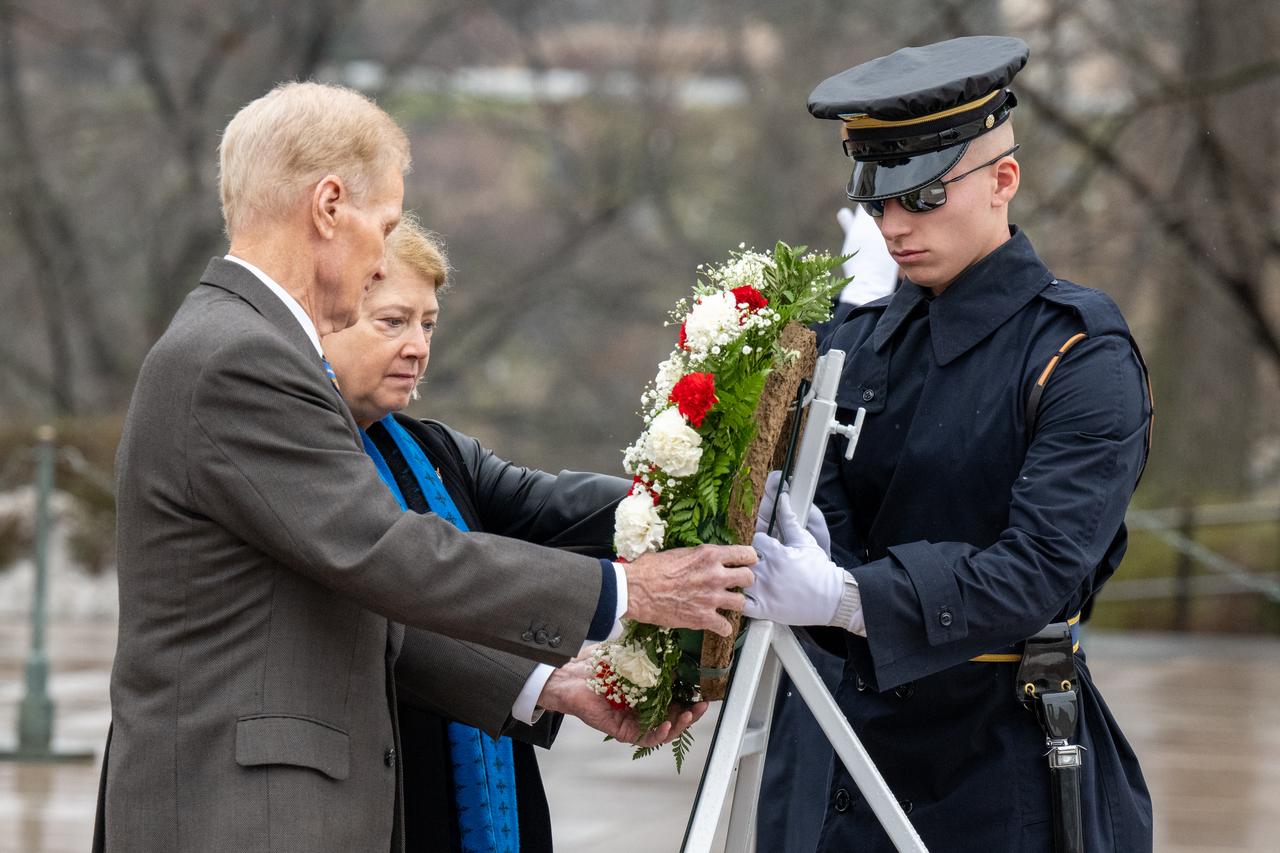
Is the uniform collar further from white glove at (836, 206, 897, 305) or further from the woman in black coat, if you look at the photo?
white glove at (836, 206, 897, 305)

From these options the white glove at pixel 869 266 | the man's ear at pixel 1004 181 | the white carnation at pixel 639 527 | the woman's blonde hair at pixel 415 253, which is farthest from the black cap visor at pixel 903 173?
the white glove at pixel 869 266

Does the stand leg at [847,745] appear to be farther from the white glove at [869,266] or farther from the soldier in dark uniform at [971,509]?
the white glove at [869,266]

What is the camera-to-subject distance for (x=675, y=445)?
2.76 meters

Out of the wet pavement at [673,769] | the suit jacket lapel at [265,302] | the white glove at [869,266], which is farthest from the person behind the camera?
the wet pavement at [673,769]

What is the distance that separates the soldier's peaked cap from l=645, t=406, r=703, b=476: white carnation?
1.78ft

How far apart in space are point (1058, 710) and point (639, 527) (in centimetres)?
78

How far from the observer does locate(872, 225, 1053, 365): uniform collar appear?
9.87 ft

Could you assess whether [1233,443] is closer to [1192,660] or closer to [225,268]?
[1192,660]

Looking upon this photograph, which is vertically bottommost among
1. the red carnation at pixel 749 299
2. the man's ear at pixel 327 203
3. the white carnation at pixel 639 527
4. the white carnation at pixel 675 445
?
the white carnation at pixel 639 527

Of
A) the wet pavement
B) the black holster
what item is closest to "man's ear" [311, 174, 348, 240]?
the black holster

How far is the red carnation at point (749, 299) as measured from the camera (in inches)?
112

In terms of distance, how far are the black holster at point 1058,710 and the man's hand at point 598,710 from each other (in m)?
0.57

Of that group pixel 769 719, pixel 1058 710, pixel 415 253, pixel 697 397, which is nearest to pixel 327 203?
pixel 697 397

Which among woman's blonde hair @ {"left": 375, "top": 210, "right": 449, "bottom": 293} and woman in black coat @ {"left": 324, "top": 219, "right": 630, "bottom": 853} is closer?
woman in black coat @ {"left": 324, "top": 219, "right": 630, "bottom": 853}
